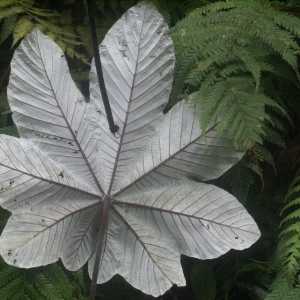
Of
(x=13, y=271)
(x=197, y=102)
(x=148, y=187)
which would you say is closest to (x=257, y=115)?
(x=197, y=102)

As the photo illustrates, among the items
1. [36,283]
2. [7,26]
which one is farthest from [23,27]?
[36,283]

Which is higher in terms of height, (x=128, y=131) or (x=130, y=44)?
(x=130, y=44)

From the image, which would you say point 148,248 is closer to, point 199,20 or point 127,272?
point 127,272

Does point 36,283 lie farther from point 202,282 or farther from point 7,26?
point 7,26

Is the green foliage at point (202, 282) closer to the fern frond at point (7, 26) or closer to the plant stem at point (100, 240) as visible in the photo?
the plant stem at point (100, 240)

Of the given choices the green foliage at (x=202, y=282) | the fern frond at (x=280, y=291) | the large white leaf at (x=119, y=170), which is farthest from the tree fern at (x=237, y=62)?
the green foliage at (x=202, y=282)
